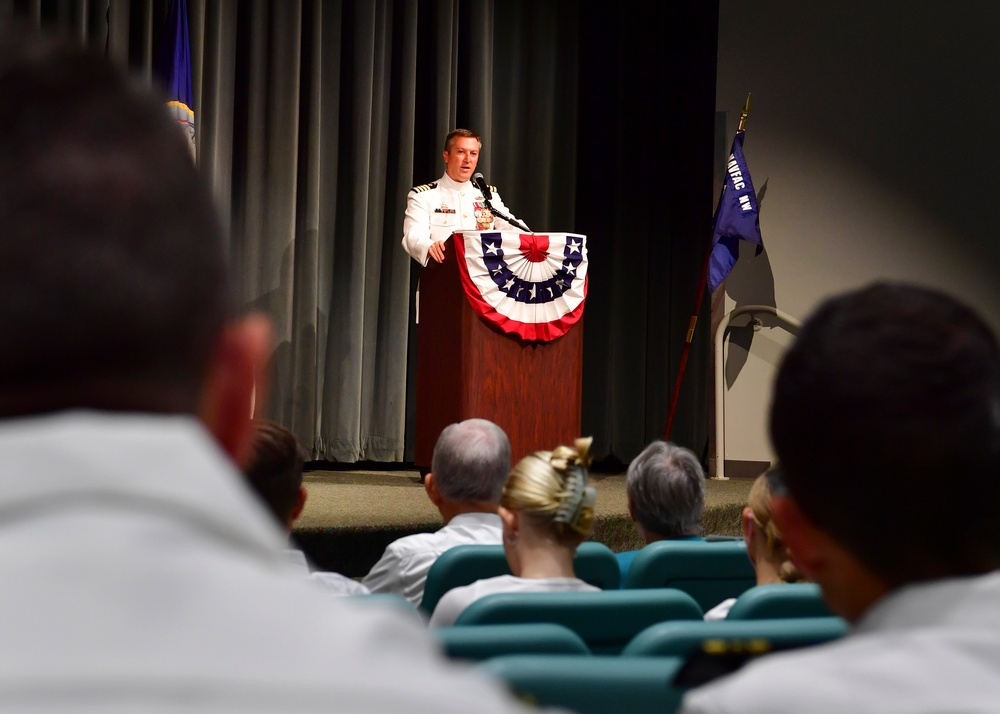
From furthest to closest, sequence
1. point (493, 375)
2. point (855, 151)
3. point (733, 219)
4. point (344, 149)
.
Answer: point (855, 151) → point (344, 149) → point (733, 219) → point (493, 375)

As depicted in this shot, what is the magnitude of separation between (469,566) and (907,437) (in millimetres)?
1580

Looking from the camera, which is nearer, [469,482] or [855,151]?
[469,482]

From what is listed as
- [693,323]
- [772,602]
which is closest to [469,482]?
[772,602]

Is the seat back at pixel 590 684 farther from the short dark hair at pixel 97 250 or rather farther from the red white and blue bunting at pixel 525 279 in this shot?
the red white and blue bunting at pixel 525 279

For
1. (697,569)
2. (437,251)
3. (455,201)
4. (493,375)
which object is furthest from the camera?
(455,201)

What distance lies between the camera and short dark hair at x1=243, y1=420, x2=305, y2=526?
1858 millimetres

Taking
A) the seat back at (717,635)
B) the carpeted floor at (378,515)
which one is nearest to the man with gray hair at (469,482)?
the seat back at (717,635)

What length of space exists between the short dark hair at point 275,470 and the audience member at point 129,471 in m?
1.45

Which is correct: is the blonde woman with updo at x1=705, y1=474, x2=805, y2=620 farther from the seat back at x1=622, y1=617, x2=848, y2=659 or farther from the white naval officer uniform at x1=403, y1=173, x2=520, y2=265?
the white naval officer uniform at x1=403, y1=173, x2=520, y2=265

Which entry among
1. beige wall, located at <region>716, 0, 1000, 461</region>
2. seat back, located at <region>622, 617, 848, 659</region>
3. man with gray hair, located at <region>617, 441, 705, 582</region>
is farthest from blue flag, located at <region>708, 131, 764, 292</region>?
seat back, located at <region>622, 617, 848, 659</region>

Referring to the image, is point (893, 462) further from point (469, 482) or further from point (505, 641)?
point (469, 482)

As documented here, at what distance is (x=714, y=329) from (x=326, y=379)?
248 cm

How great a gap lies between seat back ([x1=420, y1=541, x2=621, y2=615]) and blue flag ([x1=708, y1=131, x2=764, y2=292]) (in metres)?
4.45

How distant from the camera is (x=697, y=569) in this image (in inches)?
97.3
